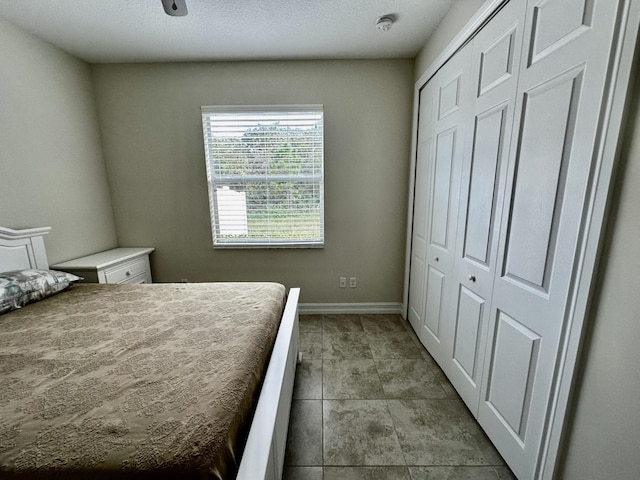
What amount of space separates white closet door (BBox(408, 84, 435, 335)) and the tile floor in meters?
0.40

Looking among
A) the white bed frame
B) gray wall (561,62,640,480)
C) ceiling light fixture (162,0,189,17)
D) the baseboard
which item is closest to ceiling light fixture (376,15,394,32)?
ceiling light fixture (162,0,189,17)

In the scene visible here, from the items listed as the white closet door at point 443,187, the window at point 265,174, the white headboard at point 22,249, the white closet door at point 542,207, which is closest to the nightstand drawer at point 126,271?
the white headboard at point 22,249

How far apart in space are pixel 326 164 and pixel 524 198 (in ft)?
5.87

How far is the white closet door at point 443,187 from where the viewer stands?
162 cm

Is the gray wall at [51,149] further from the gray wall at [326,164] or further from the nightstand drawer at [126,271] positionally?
the nightstand drawer at [126,271]

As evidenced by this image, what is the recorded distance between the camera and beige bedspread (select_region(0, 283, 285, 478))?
0.64 meters

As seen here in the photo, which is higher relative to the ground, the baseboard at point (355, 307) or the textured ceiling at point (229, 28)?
the textured ceiling at point (229, 28)

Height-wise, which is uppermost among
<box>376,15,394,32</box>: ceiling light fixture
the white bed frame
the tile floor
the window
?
<box>376,15,394,32</box>: ceiling light fixture

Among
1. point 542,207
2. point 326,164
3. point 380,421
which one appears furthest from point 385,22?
point 380,421

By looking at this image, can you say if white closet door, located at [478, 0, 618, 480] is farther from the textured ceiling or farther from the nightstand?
the nightstand

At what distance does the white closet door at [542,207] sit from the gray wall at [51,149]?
321 centimetres

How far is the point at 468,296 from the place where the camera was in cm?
154

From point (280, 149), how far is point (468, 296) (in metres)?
2.09

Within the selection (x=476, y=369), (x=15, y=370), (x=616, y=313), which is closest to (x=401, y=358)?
(x=476, y=369)
